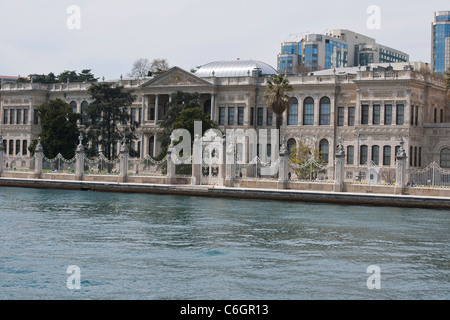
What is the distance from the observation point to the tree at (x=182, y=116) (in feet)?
195

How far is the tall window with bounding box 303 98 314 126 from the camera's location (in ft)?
219

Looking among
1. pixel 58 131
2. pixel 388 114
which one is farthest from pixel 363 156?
pixel 58 131

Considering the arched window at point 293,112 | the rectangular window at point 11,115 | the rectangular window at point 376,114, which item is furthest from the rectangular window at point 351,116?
the rectangular window at point 11,115

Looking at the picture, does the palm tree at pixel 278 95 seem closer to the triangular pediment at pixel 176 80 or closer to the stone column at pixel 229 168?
the triangular pediment at pixel 176 80

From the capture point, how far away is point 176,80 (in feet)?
233

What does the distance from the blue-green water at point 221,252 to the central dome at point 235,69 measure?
117ft

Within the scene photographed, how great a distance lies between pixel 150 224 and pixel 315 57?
10394 cm

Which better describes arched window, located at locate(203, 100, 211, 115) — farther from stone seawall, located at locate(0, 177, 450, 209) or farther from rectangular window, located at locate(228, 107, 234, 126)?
stone seawall, located at locate(0, 177, 450, 209)

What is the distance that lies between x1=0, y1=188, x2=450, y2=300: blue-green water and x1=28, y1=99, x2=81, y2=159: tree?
30.1 meters

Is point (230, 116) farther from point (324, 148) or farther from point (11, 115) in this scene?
point (11, 115)

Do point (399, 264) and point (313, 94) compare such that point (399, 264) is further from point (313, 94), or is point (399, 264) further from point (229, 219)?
point (313, 94)

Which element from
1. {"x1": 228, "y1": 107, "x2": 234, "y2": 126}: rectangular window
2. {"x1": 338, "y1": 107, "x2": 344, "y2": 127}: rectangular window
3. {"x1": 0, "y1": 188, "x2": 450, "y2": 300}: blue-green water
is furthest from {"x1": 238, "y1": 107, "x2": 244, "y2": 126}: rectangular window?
{"x1": 0, "y1": 188, "x2": 450, "y2": 300}: blue-green water

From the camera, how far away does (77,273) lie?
20297 mm

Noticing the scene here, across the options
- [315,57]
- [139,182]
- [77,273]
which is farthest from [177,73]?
[315,57]
